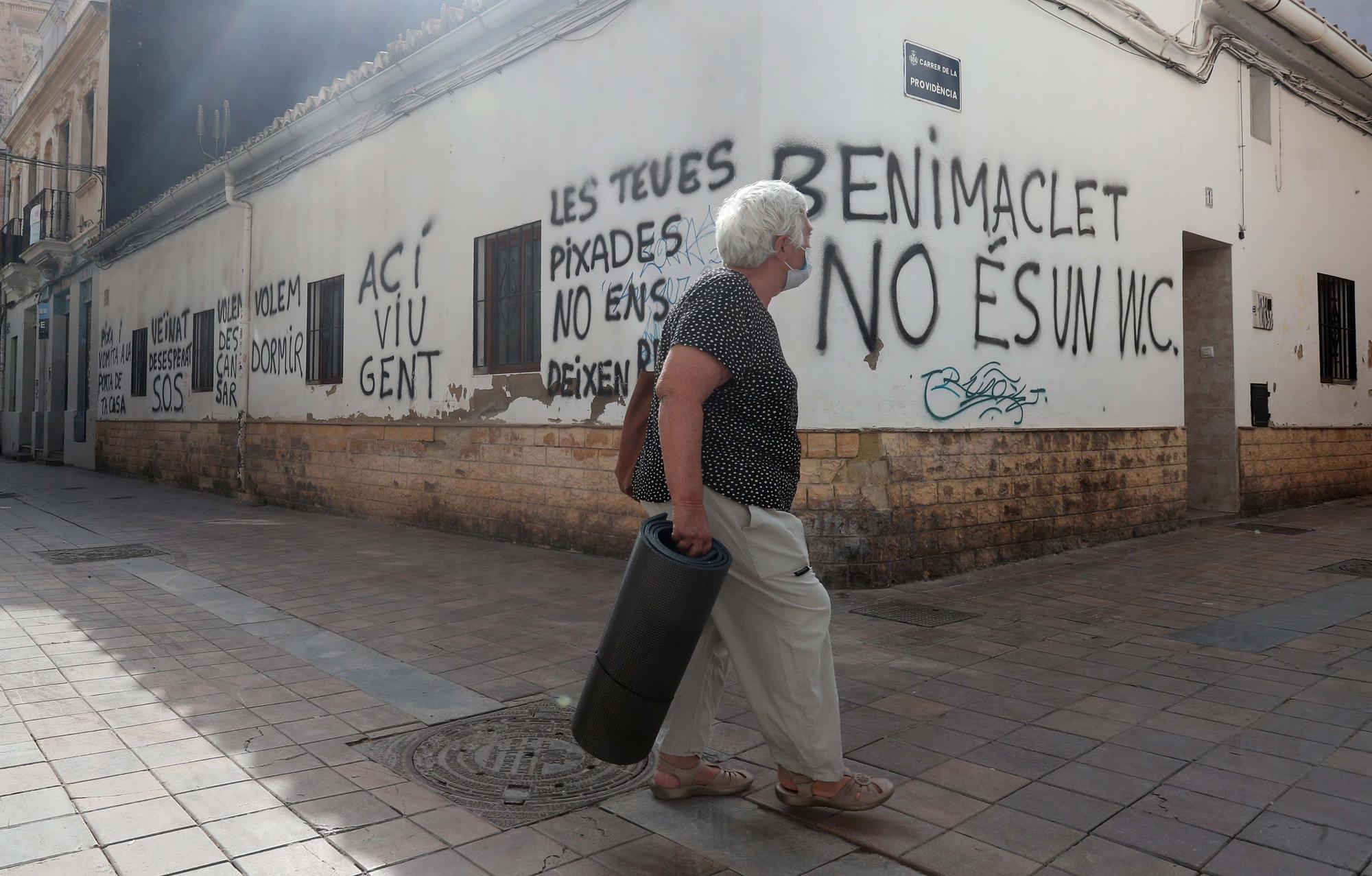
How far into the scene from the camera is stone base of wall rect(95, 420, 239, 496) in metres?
13.1

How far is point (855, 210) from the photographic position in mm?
6082

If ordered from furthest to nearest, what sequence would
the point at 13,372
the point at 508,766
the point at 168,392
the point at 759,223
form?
the point at 13,372
the point at 168,392
the point at 508,766
the point at 759,223

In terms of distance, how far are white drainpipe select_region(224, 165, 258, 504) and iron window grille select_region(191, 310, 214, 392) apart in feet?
4.53

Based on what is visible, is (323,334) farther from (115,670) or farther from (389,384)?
(115,670)

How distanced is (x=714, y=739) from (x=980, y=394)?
4156 mm

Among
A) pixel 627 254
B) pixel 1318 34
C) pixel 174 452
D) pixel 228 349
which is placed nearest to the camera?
pixel 627 254

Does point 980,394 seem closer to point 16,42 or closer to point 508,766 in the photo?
point 508,766

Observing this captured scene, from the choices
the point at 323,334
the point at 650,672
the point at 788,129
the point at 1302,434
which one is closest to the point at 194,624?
the point at 650,672

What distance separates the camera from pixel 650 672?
2.43 meters

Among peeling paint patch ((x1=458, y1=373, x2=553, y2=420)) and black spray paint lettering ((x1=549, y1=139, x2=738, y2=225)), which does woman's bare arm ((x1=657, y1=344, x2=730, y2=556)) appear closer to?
black spray paint lettering ((x1=549, y1=139, x2=738, y2=225))

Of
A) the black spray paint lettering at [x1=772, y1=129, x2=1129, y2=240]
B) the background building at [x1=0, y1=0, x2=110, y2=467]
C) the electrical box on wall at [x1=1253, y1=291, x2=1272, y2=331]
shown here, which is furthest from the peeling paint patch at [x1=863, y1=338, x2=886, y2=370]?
the background building at [x1=0, y1=0, x2=110, y2=467]

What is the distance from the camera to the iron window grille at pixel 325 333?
1069 centimetres

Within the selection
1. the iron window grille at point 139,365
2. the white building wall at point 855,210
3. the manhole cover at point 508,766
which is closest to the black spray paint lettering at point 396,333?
the white building wall at point 855,210

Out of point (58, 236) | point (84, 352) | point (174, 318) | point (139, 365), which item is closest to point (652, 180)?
point (174, 318)
